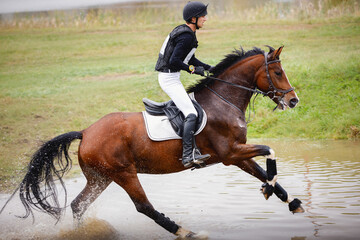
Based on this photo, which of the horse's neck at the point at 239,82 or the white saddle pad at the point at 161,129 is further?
the horse's neck at the point at 239,82

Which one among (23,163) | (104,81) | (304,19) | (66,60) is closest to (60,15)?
(66,60)

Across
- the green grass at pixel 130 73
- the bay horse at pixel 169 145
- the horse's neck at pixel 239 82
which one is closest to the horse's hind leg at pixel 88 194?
the bay horse at pixel 169 145

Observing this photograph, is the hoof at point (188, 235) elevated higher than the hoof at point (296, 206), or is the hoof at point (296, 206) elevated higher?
the hoof at point (296, 206)

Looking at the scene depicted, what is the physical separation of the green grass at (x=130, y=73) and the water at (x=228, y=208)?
1293 millimetres

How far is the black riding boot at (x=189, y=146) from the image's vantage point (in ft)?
19.1

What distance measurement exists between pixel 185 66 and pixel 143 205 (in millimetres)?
1885

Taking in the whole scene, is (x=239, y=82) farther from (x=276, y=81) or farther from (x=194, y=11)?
(x=194, y=11)

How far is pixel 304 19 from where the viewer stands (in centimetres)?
2281

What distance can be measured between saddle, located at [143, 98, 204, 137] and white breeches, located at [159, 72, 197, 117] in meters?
0.12

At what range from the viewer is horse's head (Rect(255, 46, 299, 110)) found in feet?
20.2

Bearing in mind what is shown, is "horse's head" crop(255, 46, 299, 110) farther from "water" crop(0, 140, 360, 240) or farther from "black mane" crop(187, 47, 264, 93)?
"water" crop(0, 140, 360, 240)

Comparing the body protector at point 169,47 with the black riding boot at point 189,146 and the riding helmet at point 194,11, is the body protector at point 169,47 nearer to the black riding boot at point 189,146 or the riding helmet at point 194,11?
the riding helmet at point 194,11

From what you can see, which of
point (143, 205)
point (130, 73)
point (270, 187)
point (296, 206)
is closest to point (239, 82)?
point (270, 187)

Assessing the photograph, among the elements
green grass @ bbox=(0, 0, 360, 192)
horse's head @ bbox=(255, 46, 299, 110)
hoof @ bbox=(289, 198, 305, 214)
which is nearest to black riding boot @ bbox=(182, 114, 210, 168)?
horse's head @ bbox=(255, 46, 299, 110)
